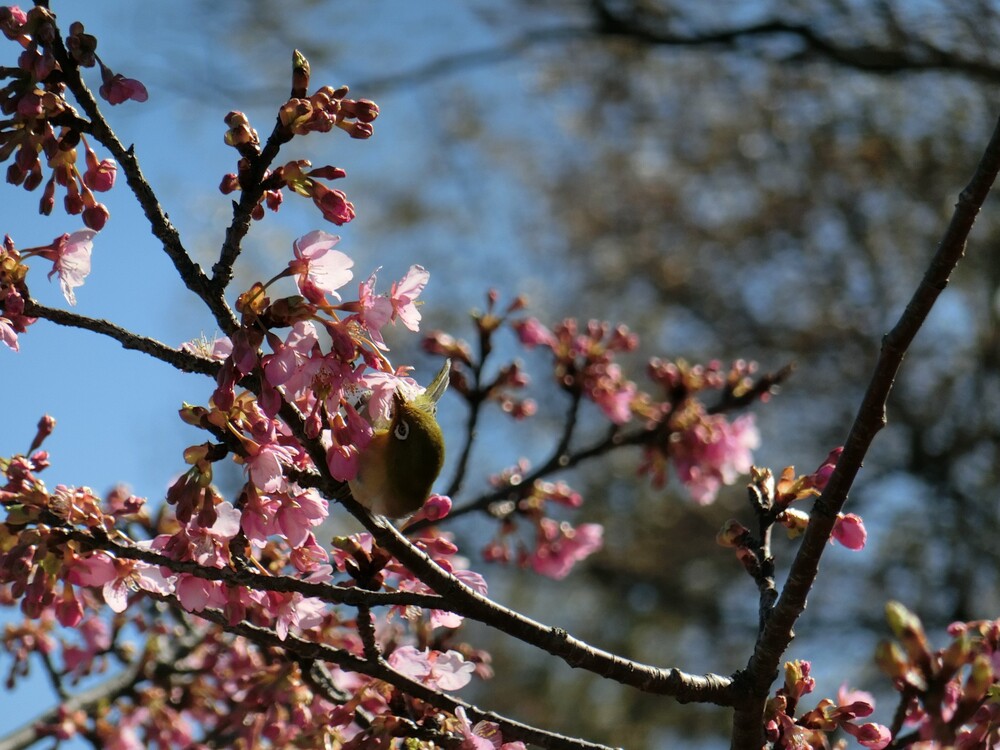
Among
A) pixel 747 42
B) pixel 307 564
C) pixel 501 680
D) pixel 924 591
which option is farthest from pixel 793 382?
pixel 307 564

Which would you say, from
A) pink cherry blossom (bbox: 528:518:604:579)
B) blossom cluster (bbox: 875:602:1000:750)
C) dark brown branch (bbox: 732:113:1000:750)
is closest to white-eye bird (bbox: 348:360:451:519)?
dark brown branch (bbox: 732:113:1000:750)

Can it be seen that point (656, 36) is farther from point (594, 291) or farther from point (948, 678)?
point (948, 678)

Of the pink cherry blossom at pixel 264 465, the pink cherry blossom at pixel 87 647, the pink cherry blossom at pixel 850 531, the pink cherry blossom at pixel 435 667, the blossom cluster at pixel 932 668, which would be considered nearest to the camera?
the blossom cluster at pixel 932 668

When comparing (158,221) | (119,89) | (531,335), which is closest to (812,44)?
(531,335)

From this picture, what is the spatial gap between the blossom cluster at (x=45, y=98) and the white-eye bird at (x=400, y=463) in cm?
63

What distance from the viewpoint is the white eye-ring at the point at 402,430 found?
171 centimetres

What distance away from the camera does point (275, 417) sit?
156 cm

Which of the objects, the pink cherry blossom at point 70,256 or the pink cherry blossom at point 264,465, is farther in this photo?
the pink cherry blossom at point 70,256

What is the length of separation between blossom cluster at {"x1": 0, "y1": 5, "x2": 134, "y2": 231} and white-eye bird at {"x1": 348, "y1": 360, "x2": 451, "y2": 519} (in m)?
0.63

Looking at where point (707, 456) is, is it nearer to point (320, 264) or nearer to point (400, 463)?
point (400, 463)

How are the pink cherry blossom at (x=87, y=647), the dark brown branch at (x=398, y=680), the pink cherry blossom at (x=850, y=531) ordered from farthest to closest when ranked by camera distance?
the pink cherry blossom at (x=87, y=647), the pink cherry blossom at (x=850, y=531), the dark brown branch at (x=398, y=680)

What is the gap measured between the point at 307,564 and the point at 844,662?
9223mm

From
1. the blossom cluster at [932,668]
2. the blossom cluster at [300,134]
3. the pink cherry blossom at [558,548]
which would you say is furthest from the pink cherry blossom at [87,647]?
the blossom cluster at [932,668]

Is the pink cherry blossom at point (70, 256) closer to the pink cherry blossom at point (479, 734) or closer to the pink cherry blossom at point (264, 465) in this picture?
the pink cherry blossom at point (264, 465)
